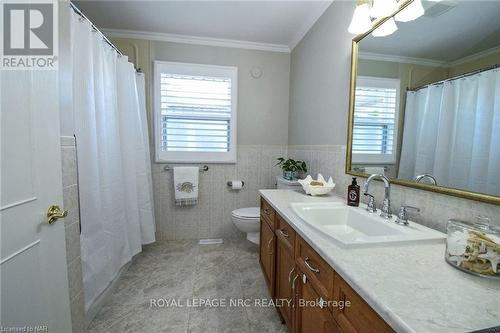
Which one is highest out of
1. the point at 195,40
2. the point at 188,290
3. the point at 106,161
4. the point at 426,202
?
the point at 195,40

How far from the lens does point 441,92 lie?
976mm

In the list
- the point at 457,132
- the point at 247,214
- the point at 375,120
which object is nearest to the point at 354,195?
the point at 375,120

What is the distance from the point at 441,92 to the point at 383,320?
97 cm

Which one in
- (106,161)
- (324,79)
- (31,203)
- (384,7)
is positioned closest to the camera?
(31,203)

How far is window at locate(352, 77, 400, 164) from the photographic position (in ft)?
4.09

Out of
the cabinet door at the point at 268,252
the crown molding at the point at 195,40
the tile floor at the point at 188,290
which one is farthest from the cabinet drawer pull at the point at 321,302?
the crown molding at the point at 195,40

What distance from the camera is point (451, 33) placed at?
97cm

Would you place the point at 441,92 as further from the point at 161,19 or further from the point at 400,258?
the point at 161,19

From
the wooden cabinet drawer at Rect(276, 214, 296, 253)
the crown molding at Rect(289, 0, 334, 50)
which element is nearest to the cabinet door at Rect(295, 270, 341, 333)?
the wooden cabinet drawer at Rect(276, 214, 296, 253)

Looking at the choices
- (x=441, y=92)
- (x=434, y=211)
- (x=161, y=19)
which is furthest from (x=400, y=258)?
(x=161, y=19)

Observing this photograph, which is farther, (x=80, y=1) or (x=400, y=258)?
(x=80, y=1)

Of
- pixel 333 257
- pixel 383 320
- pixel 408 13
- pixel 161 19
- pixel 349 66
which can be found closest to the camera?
pixel 383 320
